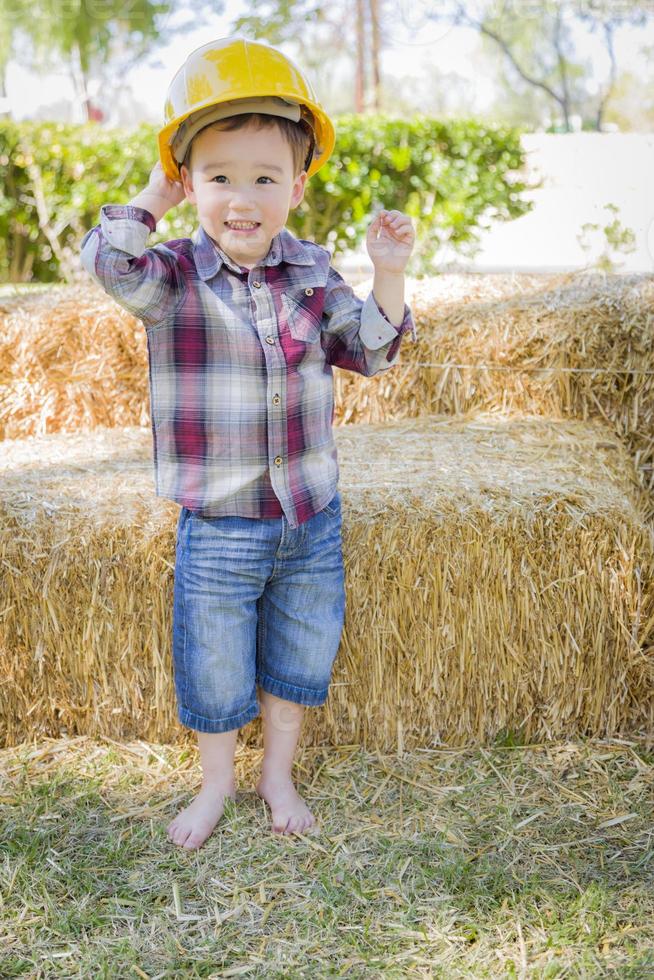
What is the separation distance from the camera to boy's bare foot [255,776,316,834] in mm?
1918

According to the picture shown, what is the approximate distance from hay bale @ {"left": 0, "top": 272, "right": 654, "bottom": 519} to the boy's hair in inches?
52.4

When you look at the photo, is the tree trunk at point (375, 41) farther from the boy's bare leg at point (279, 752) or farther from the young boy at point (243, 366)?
the boy's bare leg at point (279, 752)

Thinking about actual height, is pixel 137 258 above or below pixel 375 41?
below

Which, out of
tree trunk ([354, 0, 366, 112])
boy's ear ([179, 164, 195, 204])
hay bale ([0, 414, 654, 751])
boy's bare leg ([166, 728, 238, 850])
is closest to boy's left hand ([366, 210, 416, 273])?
boy's ear ([179, 164, 195, 204])

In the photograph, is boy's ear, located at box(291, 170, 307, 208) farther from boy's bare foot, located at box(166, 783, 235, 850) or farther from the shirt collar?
boy's bare foot, located at box(166, 783, 235, 850)

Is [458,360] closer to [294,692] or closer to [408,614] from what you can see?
[408,614]

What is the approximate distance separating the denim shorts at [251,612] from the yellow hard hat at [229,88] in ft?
2.51

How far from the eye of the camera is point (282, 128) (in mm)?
1693

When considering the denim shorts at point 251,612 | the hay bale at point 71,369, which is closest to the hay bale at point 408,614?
the denim shorts at point 251,612

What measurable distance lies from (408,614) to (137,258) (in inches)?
41.4

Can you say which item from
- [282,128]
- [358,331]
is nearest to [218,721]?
[358,331]

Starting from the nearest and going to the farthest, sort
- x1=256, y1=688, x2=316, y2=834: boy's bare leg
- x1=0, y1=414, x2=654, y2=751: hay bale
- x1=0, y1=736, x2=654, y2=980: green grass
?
1. x1=0, y1=736, x2=654, y2=980: green grass
2. x1=256, y1=688, x2=316, y2=834: boy's bare leg
3. x1=0, y1=414, x2=654, y2=751: hay bale

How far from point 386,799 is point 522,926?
489 mm

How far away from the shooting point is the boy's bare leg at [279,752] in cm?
197
